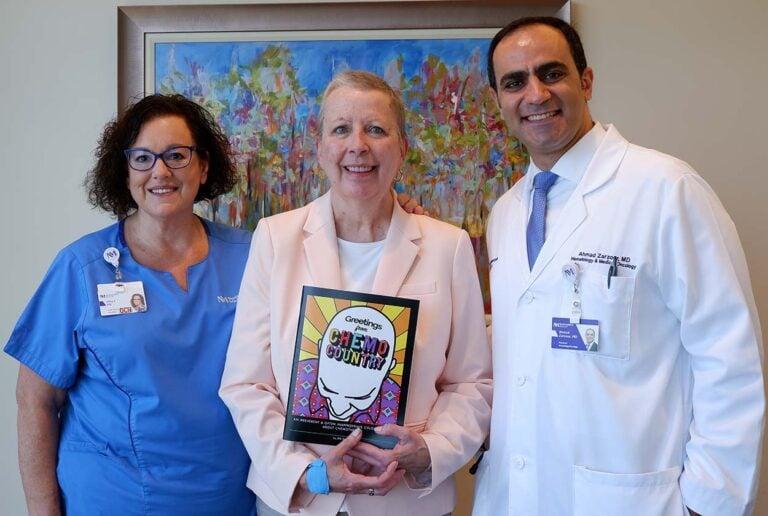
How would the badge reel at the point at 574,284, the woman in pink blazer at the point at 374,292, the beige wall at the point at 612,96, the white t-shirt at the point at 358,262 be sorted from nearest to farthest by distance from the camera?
1. the badge reel at the point at 574,284
2. the woman in pink blazer at the point at 374,292
3. the white t-shirt at the point at 358,262
4. the beige wall at the point at 612,96

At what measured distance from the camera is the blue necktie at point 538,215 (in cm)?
177

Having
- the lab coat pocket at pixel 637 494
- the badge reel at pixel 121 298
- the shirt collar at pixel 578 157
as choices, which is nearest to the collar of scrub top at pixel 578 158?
the shirt collar at pixel 578 157

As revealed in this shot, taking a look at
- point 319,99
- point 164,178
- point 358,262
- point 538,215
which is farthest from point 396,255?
point 319,99

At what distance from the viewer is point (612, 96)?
2.56 m

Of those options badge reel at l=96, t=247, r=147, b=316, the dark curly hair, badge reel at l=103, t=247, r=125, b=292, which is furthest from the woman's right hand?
the dark curly hair

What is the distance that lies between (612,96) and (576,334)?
1350mm

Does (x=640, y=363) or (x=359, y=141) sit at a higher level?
(x=359, y=141)

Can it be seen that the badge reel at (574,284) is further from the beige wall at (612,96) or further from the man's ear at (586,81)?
the beige wall at (612,96)

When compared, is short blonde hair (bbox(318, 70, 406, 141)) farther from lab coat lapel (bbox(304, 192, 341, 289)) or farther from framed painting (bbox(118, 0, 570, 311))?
framed painting (bbox(118, 0, 570, 311))

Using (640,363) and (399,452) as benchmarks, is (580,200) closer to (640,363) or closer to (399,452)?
(640,363)

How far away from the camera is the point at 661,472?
5.06 feet

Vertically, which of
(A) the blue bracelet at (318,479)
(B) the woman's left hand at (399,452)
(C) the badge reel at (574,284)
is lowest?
(A) the blue bracelet at (318,479)

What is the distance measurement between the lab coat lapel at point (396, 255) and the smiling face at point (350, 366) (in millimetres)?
139

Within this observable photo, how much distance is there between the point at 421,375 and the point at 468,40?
4.77 feet
